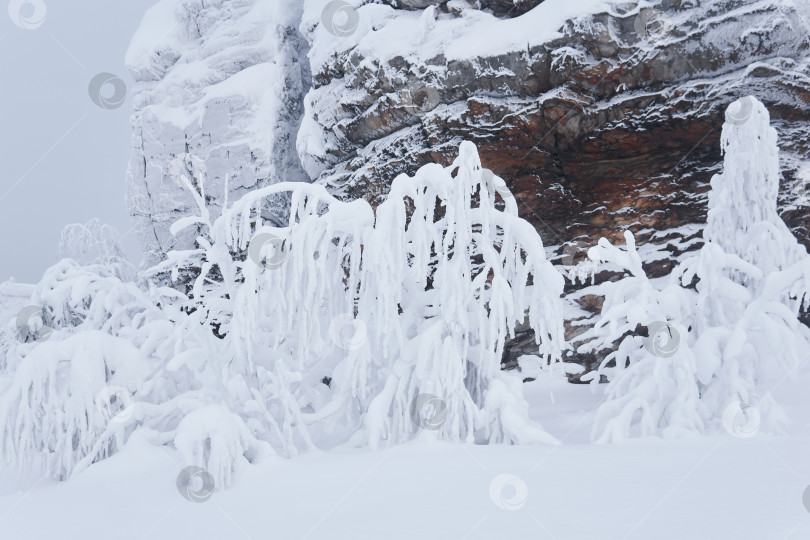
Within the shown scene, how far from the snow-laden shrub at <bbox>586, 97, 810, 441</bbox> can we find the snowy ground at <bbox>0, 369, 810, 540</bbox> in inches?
21.4

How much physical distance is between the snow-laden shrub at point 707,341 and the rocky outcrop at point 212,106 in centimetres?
1142

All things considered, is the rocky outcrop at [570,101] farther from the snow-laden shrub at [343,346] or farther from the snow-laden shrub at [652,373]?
the snow-laden shrub at [343,346]

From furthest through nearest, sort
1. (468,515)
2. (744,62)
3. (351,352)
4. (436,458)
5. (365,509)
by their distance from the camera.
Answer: (744,62) < (351,352) < (436,458) < (365,509) < (468,515)

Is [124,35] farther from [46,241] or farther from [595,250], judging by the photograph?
[595,250]

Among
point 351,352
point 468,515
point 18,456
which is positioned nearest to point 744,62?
point 351,352

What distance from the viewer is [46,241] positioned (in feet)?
376

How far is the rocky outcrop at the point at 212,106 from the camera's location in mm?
15914

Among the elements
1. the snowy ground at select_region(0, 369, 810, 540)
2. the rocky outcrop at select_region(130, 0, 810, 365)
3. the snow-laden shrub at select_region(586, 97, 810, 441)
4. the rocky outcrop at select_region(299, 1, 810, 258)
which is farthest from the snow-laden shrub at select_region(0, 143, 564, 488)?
the rocky outcrop at select_region(299, 1, 810, 258)

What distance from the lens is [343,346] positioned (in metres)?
A: 5.70

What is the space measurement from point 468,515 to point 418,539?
1.27 feet

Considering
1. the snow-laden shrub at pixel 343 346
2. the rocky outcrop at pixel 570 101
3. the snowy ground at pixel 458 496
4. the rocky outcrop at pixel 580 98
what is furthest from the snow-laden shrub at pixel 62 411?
the rocky outcrop at pixel 580 98

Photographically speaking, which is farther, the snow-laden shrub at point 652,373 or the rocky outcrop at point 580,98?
the rocky outcrop at point 580,98

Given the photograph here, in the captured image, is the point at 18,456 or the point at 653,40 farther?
the point at 653,40

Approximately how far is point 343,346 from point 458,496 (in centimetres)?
257
